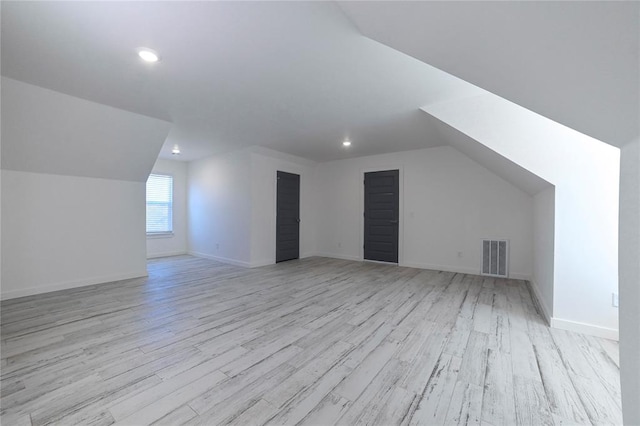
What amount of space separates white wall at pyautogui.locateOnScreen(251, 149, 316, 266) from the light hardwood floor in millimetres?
2045

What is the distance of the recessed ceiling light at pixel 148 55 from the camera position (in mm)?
2096

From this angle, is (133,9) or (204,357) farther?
(204,357)

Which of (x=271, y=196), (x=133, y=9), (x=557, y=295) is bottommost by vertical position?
(x=557, y=295)

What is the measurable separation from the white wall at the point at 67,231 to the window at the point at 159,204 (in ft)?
6.19

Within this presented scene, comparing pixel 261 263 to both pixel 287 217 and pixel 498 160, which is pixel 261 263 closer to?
pixel 287 217

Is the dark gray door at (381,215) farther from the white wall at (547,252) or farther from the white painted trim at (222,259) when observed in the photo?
the white painted trim at (222,259)

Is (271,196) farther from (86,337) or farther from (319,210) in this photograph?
(86,337)

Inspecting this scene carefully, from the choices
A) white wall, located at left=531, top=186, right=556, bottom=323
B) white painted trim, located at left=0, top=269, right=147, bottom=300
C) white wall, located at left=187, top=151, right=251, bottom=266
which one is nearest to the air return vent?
white wall, located at left=531, top=186, right=556, bottom=323

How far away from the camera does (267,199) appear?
18.7 feet

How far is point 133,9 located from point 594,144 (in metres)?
3.97

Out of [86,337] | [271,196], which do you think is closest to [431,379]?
[86,337]

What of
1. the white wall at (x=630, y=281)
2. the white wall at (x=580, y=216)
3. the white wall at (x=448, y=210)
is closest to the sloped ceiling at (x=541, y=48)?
the white wall at (x=630, y=281)

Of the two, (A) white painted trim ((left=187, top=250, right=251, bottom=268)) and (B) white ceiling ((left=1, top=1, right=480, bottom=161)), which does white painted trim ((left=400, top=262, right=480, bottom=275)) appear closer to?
(B) white ceiling ((left=1, top=1, right=480, bottom=161))

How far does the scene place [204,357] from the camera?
6.56 feet
